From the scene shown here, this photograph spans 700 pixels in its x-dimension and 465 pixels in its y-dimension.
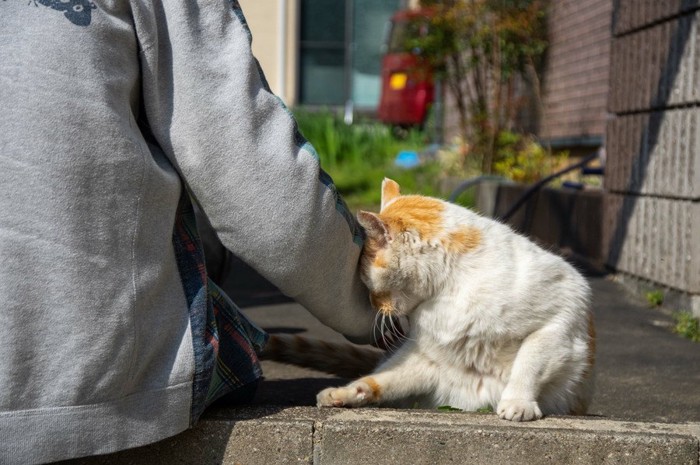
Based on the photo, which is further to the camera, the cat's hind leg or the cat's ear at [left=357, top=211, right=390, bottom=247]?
the cat's ear at [left=357, top=211, right=390, bottom=247]

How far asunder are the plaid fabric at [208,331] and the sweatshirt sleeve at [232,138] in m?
0.10

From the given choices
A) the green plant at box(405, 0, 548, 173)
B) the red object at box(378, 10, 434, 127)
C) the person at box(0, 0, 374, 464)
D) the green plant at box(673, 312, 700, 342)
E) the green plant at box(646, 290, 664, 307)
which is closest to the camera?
the person at box(0, 0, 374, 464)

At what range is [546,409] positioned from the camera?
8.65 feet

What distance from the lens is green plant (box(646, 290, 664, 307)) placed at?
4.98 meters

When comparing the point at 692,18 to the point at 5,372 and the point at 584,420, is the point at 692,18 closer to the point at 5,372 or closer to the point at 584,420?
the point at 584,420

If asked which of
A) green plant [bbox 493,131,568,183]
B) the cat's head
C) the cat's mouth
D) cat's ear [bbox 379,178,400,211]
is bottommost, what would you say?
the cat's mouth

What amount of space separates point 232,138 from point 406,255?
0.72m

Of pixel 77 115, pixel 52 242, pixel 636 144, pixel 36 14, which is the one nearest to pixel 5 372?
pixel 52 242

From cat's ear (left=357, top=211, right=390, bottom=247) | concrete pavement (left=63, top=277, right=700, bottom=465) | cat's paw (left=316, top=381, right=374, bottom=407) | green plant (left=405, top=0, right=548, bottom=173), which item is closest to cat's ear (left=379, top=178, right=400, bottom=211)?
cat's ear (left=357, top=211, right=390, bottom=247)

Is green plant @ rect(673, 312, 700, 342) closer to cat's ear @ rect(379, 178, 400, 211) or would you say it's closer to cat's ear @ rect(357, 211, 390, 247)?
cat's ear @ rect(379, 178, 400, 211)

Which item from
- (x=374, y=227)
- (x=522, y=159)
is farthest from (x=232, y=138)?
(x=522, y=159)

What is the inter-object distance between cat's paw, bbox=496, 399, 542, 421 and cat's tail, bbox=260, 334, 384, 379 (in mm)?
674

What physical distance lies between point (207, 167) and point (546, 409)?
118cm

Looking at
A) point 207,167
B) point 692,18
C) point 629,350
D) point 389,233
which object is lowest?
point 629,350
